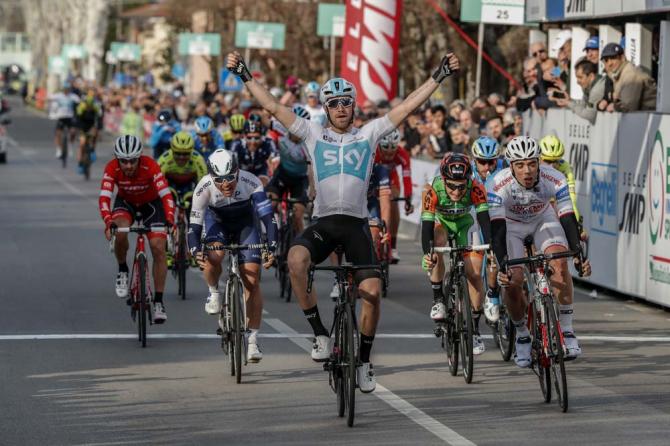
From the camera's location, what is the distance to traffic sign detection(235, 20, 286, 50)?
A: 52.5 metres

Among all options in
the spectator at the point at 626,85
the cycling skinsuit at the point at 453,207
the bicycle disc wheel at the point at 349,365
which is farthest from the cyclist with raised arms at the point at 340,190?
the spectator at the point at 626,85

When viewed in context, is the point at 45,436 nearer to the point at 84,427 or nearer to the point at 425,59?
the point at 84,427

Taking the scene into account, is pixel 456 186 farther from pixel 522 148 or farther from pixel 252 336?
pixel 252 336

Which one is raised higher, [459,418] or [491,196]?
[491,196]

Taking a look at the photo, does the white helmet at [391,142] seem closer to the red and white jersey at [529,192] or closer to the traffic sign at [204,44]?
the red and white jersey at [529,192]

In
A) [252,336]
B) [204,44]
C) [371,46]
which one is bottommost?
[252,336]

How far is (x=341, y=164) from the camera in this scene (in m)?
11.2

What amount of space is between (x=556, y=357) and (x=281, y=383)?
7.13 ft

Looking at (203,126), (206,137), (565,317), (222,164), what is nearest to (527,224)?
(565,317)

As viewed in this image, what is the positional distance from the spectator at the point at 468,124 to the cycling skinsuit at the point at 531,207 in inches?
424

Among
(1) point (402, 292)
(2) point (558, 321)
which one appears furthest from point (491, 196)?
(1) point (402, 292)

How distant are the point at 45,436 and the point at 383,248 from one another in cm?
852

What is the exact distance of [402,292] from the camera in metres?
19.0

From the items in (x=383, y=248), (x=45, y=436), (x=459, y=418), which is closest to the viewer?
(x=45, y=436)
